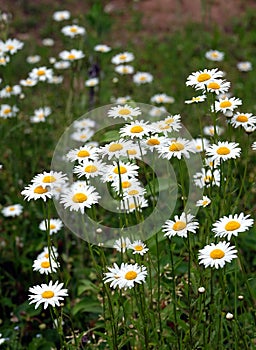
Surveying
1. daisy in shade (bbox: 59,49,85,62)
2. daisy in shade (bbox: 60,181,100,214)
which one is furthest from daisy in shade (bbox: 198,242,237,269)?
daisy in shade (bbox: 59,49,85,62)

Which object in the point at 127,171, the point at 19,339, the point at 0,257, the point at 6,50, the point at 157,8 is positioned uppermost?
the point at 157,8

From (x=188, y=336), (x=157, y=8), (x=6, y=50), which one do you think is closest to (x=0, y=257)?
(x=6, y=50)

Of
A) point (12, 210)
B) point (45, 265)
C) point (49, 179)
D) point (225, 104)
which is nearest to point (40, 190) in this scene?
point (49, 179)

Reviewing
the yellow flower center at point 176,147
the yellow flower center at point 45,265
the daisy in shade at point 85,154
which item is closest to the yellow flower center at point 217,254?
the yellow flower center at point 176,147

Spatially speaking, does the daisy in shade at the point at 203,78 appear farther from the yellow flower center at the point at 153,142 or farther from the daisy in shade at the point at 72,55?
the daisy in shade at the point at 72,55

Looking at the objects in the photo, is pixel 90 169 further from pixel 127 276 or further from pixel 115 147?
pixel 127 276

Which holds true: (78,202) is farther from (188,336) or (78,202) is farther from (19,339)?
(19,339)

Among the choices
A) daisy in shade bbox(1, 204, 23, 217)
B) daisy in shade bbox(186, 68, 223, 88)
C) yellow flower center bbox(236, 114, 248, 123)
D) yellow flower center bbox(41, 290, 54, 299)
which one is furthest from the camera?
daisy in shade bbox(1, 204, 23, 217)

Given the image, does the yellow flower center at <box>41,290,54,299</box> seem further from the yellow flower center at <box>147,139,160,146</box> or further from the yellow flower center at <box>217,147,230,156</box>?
the yellow flower center at <box>217,147,230,156</box>
